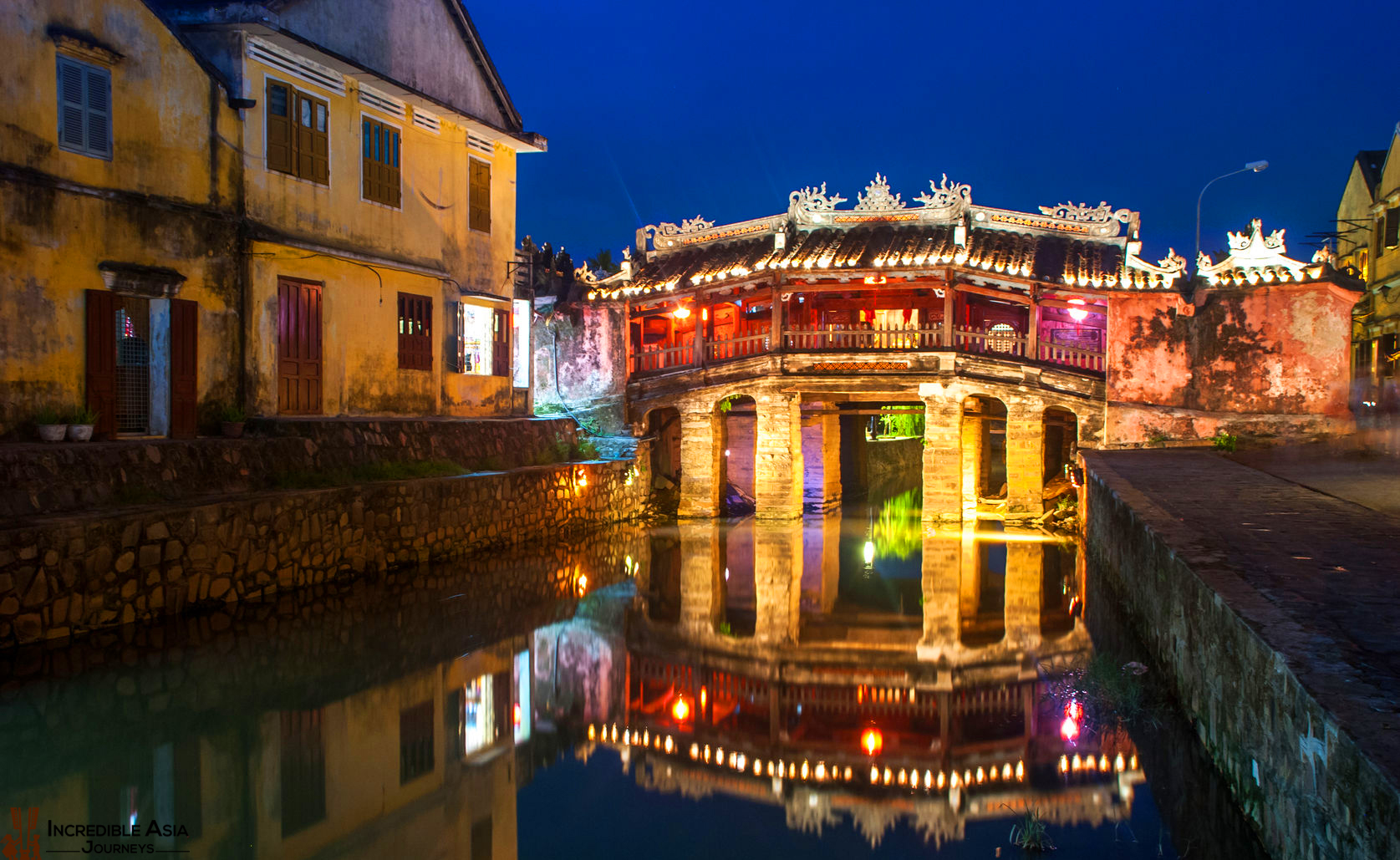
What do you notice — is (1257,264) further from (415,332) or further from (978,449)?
(415,332)

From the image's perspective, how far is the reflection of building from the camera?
653cm

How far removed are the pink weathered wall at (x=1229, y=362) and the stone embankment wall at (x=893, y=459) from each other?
38.5 feet

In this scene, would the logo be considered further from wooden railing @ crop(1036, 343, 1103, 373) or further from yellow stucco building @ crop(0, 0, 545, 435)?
wooden railing @ crop(1036, 343, 1103, 373)

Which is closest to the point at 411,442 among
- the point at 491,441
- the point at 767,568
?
the point at 491,441

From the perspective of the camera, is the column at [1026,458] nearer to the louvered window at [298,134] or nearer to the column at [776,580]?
the column at [776,580]

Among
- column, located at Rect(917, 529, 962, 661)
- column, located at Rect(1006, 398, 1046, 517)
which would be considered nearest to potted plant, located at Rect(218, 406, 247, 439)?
column, located at Rect(917, 529, 962, 661)

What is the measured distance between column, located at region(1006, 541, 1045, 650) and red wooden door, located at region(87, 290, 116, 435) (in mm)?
11582

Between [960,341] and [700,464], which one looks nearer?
[960,341]

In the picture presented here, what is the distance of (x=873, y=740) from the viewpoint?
→ 753 centimetres

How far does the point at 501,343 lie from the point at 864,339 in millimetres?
8672

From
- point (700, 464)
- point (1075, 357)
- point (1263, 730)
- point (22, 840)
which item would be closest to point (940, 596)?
point (1263, 730)

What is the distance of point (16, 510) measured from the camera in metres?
9.23

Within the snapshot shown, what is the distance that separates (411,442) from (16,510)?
669 centimetres

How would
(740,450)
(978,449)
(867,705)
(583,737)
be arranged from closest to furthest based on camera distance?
(583,737)
(867,705)
(978,449)
(740,450)
